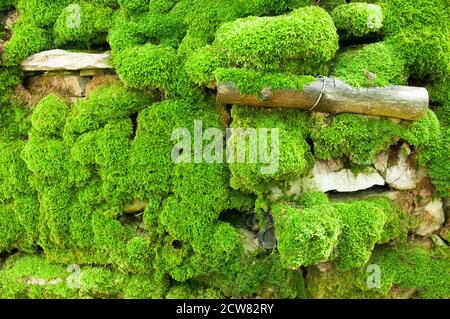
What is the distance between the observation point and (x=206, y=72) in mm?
5629

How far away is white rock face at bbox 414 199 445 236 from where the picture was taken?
626cm

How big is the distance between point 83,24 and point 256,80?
2.85 metres

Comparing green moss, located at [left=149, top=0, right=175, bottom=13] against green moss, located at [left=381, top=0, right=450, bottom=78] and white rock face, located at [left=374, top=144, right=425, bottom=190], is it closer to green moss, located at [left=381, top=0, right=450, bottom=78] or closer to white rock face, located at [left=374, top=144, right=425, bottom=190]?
green moss, located at [left=381, top=0, right=450, bottom=78]

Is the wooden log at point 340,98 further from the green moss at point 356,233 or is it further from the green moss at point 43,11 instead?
the green moss at point 43,11

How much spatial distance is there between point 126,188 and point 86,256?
1178 millimetres

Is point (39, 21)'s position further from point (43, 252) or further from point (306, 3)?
point (306, 3)

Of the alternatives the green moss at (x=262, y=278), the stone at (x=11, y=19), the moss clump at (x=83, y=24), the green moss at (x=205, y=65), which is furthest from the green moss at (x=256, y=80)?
the stone at (x=11, y=19)

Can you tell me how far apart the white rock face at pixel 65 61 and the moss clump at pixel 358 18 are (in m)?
3.15

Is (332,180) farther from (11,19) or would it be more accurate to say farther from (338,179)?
(11,19)

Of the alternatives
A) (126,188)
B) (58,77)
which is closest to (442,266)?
(126,188)

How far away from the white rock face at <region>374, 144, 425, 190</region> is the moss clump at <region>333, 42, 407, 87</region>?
36.6 inches

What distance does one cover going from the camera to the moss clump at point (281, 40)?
17.3 feet

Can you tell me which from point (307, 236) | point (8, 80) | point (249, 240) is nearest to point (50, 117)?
point (8, 80)

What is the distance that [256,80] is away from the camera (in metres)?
5.41
